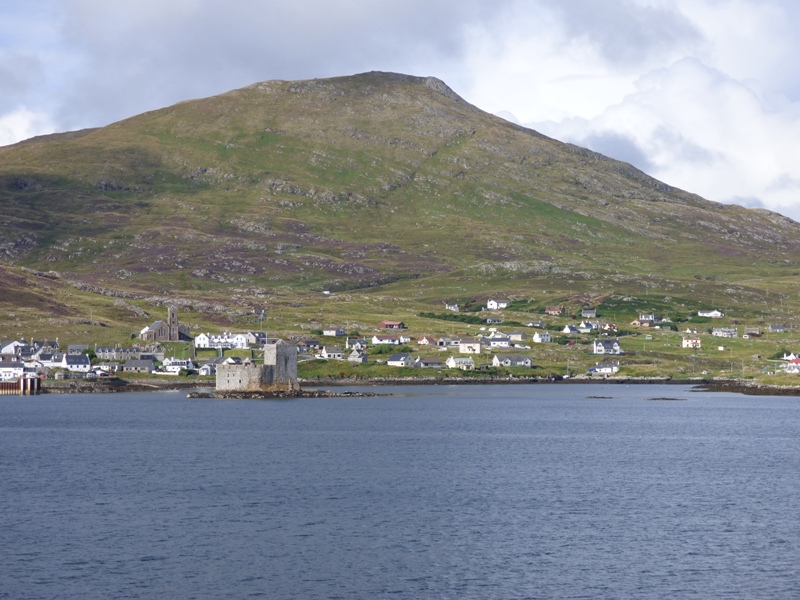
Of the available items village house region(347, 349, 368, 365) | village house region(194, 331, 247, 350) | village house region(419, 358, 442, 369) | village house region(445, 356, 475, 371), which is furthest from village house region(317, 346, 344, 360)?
village house region(445, 356, 475, 371)

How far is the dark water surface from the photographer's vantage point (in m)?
39.7

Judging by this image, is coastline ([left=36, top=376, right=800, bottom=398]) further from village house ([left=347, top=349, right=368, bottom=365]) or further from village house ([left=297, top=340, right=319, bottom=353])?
village house ([left=297, top=340, right=319, bottom=353])

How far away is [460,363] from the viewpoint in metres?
176

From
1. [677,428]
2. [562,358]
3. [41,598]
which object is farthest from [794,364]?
[41,598]

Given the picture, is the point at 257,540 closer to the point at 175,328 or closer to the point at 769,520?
the point at 769,520

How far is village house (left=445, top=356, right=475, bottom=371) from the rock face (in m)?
45.2

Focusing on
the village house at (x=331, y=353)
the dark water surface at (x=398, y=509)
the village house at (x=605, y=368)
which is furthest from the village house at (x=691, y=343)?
the dark water surface at (x=398, y=509)

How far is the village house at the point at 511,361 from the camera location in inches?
6969

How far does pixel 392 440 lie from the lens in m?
87.9

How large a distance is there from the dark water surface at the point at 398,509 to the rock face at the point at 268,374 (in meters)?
29.1

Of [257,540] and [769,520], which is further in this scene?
[769,520]

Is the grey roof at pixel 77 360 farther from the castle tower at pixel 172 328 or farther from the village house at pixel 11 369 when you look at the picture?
the castle tower at pixel 172 328

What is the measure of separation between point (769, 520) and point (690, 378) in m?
125

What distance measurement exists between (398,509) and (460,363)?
12161 cm
